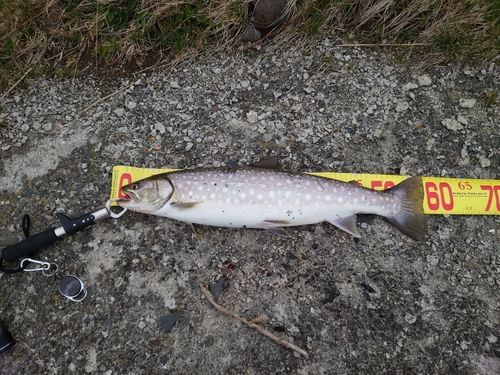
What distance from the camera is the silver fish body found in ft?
10.6

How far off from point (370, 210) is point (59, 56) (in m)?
3.90

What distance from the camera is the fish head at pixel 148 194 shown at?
3229 millimetres

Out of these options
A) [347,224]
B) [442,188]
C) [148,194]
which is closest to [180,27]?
[148,194]

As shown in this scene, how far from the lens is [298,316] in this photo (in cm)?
318

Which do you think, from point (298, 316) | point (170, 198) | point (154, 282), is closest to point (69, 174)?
point (170, 198)

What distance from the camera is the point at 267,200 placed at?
3.27m

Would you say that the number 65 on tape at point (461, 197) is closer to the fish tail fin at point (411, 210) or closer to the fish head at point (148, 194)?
the fish tail fin at point (411, 210)

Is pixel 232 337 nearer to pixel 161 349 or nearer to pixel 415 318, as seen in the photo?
pixel 161 349

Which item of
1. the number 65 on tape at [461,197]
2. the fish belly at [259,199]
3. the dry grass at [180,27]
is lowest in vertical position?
the number 65 on tape at [461,197]

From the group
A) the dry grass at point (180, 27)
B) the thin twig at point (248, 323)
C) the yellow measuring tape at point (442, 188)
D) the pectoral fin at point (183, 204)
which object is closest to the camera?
the thin twig at point (248, 323)

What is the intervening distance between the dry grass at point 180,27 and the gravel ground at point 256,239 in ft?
0.81

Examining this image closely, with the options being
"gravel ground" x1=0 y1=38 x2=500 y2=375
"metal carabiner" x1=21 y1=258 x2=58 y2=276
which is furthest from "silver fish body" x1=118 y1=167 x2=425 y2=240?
"metal carabiner" x1=21 y1=258 x2=58 y2=276

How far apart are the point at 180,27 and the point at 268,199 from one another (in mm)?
2310

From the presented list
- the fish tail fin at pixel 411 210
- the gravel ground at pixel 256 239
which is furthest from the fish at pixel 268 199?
the gravel ground at pixel 256 239
